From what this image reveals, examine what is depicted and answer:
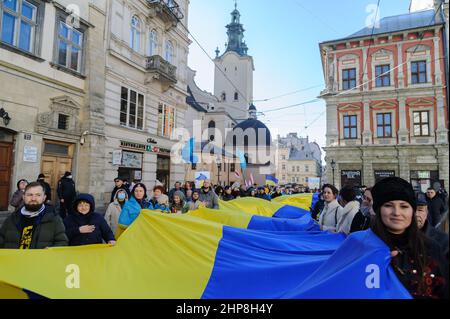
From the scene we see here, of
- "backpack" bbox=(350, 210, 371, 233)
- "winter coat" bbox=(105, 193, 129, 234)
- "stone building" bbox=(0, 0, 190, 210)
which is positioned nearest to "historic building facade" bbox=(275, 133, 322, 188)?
"stone building" bbox=(0, 0, 190, 210)

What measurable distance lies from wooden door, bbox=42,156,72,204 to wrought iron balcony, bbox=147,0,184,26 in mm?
11334

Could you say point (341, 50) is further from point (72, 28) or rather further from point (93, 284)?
point (93, 284)

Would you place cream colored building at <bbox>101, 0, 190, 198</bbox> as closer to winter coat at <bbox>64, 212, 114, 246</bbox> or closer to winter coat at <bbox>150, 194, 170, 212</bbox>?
winter coat at <bbox>150, 194, 170, 212</bbox>

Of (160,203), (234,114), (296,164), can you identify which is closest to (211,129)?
(234,114)

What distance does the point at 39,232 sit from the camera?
380 centimetres

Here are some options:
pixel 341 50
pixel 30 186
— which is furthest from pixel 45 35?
pixel 341 50

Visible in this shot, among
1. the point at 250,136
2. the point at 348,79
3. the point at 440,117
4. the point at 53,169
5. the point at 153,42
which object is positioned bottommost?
the point at 53,169

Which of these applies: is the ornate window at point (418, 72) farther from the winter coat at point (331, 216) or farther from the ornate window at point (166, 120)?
the winter coat at point (331, 216)

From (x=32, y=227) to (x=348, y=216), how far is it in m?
4.97

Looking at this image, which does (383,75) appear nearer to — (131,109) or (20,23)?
(131,109)

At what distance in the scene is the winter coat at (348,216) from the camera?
5098 mm

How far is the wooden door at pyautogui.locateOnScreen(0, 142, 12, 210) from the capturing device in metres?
10.7

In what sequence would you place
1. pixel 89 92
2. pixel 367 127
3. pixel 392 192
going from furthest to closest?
1. pixel 367 127
2. pixel 89 92
3. pixel 392 192

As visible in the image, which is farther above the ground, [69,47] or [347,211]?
[69,47]
